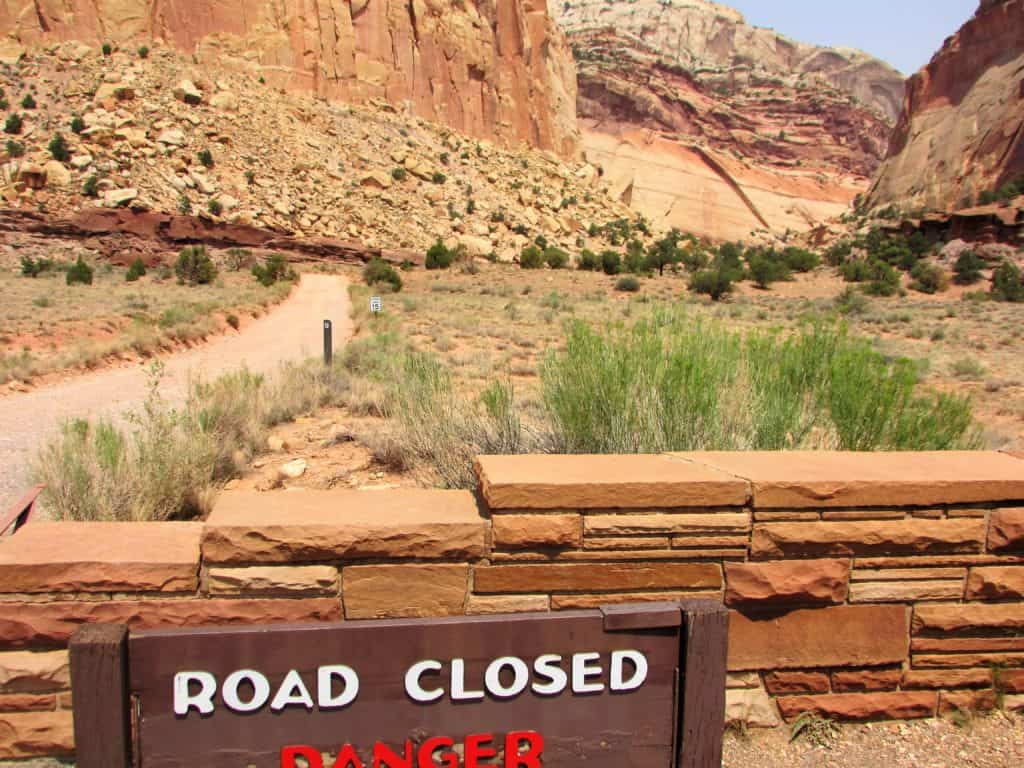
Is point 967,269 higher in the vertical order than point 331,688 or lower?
higher

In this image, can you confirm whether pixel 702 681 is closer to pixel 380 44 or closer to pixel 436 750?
pixel 436 750

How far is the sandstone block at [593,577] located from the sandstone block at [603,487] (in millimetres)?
235

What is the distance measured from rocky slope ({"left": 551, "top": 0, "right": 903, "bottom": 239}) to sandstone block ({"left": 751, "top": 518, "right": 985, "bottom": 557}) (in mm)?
71478

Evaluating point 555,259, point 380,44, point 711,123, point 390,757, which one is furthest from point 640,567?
point 711,123

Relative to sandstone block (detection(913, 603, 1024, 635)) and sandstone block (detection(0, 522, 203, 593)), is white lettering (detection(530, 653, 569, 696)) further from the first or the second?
sandstone block (detection(913, 603, 1024, 635))

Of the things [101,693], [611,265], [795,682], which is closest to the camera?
[101,693]

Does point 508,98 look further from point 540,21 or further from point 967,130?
point 967,130

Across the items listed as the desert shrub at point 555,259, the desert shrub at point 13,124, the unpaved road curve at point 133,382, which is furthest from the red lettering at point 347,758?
the desert shrub at point 13,124

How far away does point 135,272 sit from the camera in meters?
30.7

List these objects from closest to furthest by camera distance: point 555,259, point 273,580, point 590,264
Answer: point 273,580 → point 555,259 → point 590,264

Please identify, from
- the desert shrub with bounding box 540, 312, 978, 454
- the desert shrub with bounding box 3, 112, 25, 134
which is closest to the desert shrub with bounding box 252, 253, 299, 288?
the desert shrub with bounding box 3, 112, 25, 134

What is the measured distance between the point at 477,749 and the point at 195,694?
82 centimetres

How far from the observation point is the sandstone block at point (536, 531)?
8.76 ft

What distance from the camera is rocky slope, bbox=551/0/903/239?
84.4 metres
